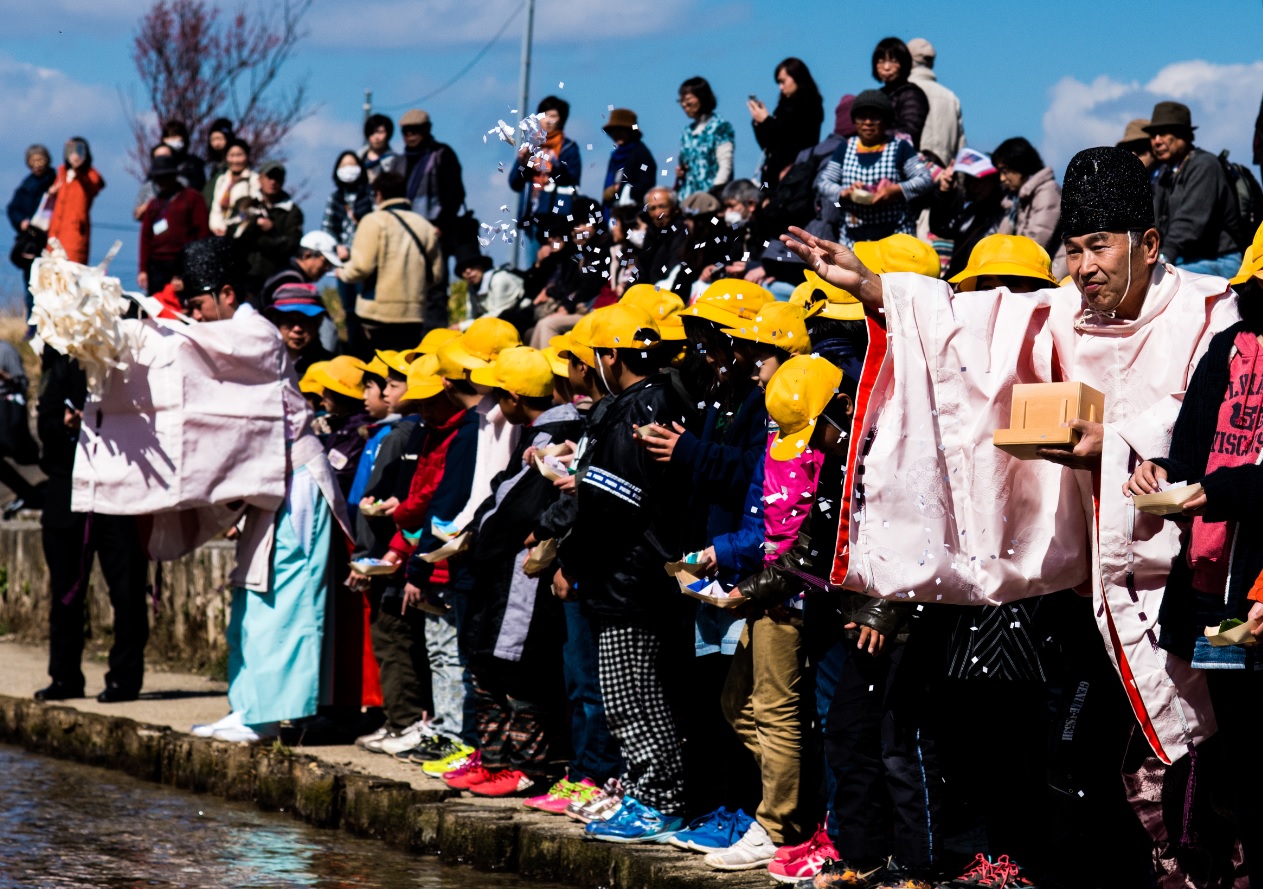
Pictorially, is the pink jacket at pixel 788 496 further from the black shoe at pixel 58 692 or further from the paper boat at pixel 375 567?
the black shoe at pixel 58 692

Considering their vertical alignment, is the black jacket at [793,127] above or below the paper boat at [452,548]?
above

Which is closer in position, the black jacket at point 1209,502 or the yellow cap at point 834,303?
the black jacket at point 1209,502

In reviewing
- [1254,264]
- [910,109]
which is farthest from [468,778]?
[910,109]

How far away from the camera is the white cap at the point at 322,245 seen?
14.0m

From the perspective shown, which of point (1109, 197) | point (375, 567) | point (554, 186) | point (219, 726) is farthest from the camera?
point (554, 186)

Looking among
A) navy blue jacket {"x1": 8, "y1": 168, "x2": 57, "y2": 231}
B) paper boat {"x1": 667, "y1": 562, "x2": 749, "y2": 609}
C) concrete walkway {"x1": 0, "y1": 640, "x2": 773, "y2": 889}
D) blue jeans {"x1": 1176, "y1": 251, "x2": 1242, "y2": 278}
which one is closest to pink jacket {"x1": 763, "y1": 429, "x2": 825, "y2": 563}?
paper boat {"x1": 667, "y1": 562, "x2": 749, "y2": 609}

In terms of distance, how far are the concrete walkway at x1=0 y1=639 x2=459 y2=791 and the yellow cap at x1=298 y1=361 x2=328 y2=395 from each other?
1751mm

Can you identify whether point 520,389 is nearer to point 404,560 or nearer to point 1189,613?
point 404,560

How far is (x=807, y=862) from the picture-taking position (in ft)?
19.0

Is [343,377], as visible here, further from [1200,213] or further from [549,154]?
[1200,213]

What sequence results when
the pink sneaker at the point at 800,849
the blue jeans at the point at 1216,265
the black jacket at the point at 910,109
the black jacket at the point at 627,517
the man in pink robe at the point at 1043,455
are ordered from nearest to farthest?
the man in pink robe at the point at 1043,455 → the pink sneaker at the point at 800,849 → the black jacket at the point at 627,517 → the blue jeans at the point at 1216,265 → the black jacket at the point at 910,109

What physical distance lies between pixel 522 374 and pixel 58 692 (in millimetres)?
3980

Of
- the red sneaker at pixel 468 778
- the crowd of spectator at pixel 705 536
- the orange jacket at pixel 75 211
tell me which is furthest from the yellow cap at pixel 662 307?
the orange jacket at pixel 75 211

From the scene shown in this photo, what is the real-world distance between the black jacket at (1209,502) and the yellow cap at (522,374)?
3742 millimetres
